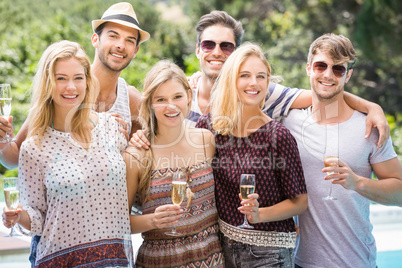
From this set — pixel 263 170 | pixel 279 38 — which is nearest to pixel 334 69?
pixel 263 170

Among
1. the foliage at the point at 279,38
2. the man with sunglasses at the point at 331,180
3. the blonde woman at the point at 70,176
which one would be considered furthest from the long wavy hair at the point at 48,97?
the foliage at the point at 279,38

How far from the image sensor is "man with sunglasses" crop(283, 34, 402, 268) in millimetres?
3125

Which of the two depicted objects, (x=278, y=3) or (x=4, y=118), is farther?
(x=278, y=3)

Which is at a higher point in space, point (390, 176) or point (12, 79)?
point (12, 79)

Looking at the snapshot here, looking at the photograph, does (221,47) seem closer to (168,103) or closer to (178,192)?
(168,103)

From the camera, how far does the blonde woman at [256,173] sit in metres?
2.86

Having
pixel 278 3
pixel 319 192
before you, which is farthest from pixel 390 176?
pixel 278 3

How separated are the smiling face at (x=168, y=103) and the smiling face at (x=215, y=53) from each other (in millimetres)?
1203

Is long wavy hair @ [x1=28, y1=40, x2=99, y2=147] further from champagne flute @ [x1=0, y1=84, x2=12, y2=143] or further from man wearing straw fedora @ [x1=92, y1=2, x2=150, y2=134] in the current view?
man wearing straw fedora @ [x1=92, y1=2, x2=150, y2=134]

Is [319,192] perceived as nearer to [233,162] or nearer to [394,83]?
[233,162]

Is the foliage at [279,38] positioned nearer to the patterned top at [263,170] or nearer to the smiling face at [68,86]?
the patterned top at [263,170]

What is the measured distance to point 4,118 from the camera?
9.94ft

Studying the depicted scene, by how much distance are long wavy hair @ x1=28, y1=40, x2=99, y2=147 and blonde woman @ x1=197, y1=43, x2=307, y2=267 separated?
0.83 metres

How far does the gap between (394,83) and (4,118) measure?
59.4ft
